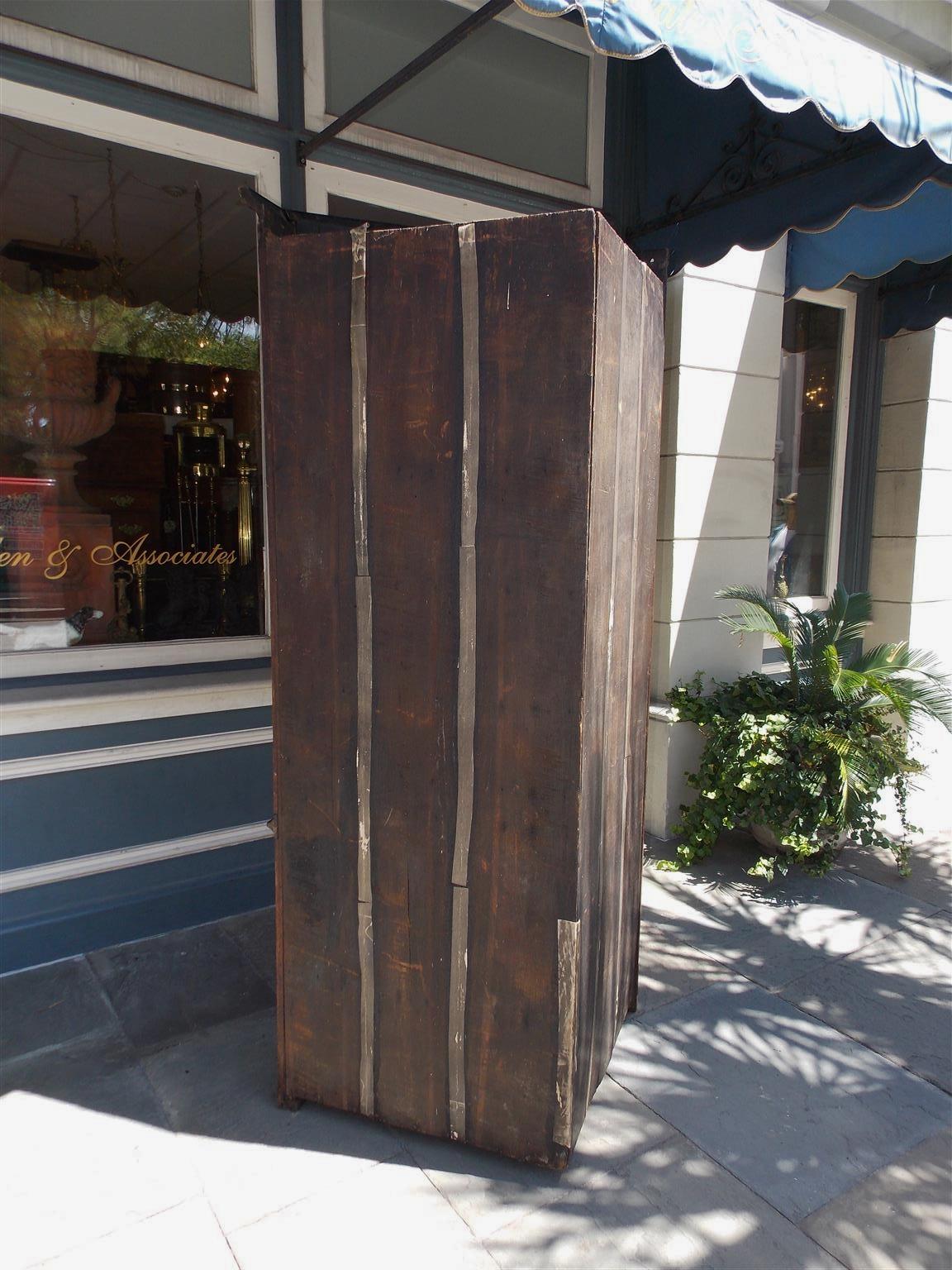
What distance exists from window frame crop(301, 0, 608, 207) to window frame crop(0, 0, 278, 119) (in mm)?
150

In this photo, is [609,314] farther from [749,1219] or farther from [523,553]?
[749,1219]

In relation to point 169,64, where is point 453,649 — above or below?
below

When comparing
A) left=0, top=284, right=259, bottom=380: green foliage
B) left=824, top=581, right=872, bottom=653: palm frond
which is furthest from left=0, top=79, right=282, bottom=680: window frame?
left=824, top=581, right=872, bottom=653: palm frond

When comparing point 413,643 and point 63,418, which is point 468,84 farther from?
point 413,643

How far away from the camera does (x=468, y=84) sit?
3.67m

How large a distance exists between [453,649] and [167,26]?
273cm

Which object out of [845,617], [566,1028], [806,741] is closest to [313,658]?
[566,1028]

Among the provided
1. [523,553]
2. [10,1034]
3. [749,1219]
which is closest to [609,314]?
[523,553]

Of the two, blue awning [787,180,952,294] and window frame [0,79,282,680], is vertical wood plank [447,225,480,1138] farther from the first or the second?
blue awning [787,180,952,294]

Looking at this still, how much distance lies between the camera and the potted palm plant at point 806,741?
378 centimetres

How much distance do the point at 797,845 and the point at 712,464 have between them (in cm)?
199

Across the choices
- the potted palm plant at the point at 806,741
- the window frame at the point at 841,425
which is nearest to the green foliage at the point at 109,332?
the potted palm plant at the point at 806,741

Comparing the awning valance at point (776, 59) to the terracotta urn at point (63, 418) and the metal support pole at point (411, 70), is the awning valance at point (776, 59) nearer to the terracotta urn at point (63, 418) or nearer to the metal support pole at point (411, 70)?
the metal support pole at point (411, 70)

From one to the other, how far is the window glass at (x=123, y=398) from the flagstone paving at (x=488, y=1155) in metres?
1.41
